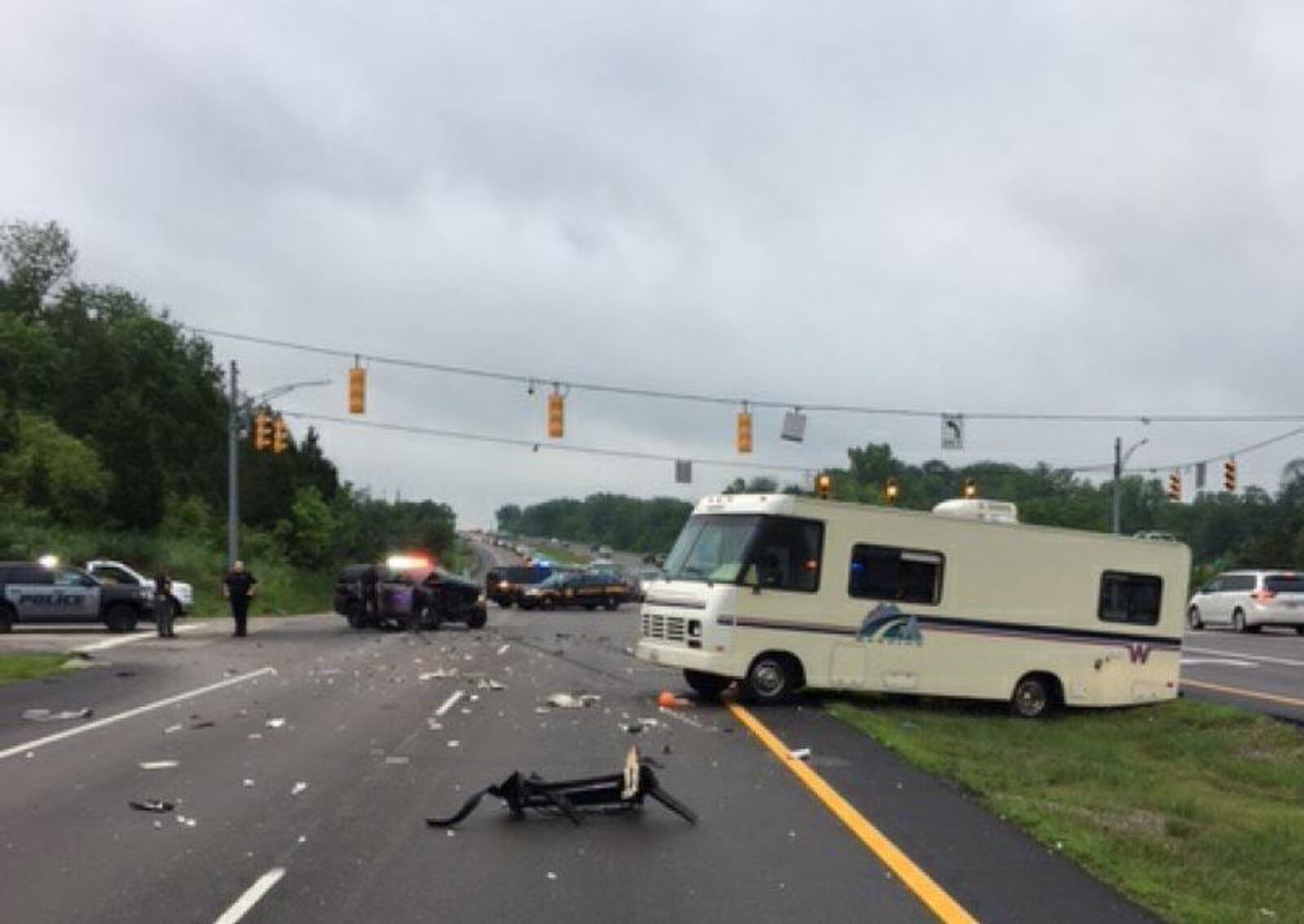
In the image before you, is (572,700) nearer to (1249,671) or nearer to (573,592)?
(1249,671)

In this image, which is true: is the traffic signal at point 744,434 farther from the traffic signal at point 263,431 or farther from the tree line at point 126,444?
the tree line at point 126,444

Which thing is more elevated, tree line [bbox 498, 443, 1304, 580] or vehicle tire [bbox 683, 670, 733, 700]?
tree line [bbox 498, 443, 1304, 580]

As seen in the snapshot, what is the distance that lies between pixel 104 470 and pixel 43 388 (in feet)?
68.0

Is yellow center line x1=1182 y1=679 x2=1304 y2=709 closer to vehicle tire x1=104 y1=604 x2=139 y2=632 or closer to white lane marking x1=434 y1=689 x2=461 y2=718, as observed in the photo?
white lane marking x1=434 y1=689 x2=461 y2=718

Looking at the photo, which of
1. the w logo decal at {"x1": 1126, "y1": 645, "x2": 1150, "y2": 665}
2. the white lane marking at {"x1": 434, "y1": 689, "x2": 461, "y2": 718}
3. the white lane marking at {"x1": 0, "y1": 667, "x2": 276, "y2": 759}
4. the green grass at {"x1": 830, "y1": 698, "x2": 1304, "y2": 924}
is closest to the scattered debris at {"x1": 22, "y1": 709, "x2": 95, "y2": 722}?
the white lane marking at {"x1": 0, "y1": 667, "x2": 276, "y2": 759}

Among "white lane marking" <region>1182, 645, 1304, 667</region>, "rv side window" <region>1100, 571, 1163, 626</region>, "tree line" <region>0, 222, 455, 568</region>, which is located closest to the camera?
"rv side window" <region>1100, 571, 1163, 626</region>

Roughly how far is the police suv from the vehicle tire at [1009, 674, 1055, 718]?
22731 millimetres

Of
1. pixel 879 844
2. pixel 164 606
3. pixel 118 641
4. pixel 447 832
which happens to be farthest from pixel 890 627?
pixel 164 606

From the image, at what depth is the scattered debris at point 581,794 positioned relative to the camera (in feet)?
28.6

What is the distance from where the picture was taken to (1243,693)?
20.0 m

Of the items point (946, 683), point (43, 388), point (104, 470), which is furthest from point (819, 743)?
point (43, 388)

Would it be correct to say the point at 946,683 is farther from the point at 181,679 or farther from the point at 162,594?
the point at 162,594

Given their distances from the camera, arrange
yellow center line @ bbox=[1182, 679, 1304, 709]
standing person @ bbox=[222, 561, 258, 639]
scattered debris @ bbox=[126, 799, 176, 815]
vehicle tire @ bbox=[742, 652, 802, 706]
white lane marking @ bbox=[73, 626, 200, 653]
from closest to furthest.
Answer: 1. scattered debris @ bbox=[126, 799, 176, 815]
2. vehicle tire @ bbox=[742, 652, 802, 706]
3. yellow center line @ bbox=[1182, 679, 1304, 709]
4. white lane marking @ bbox=[73, 626, 200, 653]
5. standing person @ bbox=[222, 561, 258, 639]

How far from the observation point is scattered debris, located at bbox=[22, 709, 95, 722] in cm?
1457
